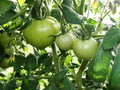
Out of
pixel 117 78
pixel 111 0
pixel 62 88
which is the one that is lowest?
pixel 62 88

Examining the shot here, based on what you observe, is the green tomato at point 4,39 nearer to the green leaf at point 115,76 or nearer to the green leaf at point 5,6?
the green leaf at point 5,6

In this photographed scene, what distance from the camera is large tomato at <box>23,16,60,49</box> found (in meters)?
0.95

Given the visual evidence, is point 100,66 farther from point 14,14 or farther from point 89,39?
point 14,14

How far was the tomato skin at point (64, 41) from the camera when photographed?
0.97 meters

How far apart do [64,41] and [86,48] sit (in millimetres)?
69

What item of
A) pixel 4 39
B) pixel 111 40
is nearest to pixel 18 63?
pixel 4 39

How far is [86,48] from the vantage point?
3.14 ft

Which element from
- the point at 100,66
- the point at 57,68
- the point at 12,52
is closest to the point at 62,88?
the point at 57,68

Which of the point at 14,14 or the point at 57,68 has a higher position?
the point at 14,14

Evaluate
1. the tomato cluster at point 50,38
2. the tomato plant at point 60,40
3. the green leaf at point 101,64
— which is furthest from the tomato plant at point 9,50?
the green leaf at point 101,64

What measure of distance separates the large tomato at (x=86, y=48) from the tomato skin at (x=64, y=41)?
22 millimetres

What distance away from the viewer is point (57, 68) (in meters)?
1.09

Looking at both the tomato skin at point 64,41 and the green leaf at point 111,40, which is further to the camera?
the tomato skin at point 64,41

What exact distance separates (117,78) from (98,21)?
0.36m
